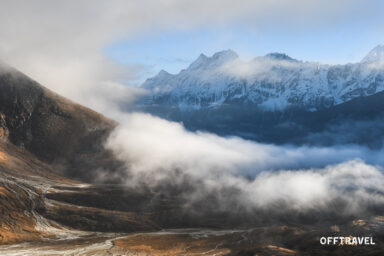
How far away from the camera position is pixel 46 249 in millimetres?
196625

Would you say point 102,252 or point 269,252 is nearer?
point 269,252

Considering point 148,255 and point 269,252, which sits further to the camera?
point 148,255

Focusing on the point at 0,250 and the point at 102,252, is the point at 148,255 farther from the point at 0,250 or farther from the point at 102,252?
the point at 0,250

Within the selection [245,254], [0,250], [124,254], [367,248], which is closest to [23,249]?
[0,250]

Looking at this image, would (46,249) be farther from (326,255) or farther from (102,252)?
(326,255)

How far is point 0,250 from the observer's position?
194 meters

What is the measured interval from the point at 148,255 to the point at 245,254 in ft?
165

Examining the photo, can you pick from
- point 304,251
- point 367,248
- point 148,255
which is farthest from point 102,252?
point 367,248

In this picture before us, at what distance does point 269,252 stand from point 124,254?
7392 cm

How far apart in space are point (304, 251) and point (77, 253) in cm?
11762

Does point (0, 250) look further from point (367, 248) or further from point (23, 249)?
point (367, 248)

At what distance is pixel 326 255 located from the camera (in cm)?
19050

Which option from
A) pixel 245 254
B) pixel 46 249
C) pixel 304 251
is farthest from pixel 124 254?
pixel 304 251

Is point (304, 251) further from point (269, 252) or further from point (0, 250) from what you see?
point (0, 250)
